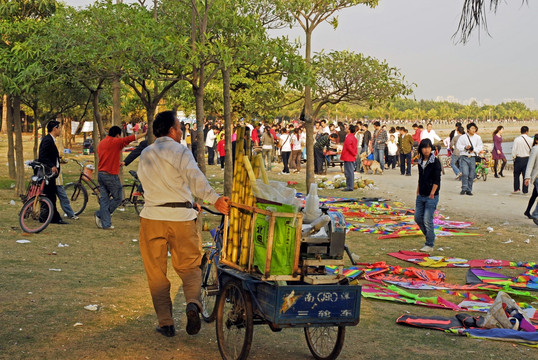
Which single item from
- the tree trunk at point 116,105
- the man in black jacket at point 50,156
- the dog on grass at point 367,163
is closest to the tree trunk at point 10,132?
the tree trunk at point 116,105

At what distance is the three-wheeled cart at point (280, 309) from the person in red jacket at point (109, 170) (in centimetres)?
706

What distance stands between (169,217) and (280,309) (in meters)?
1.48

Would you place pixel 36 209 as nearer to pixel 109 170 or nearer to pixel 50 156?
pixel 50 156

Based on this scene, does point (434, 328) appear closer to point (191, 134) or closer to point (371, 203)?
point (371, 203)

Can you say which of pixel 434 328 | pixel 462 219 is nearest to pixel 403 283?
pixel 434 328

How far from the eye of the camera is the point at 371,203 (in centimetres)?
1789

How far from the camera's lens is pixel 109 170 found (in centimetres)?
1267

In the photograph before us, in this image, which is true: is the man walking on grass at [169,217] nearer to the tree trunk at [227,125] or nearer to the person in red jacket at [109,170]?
the person in red jacket at [109,170]

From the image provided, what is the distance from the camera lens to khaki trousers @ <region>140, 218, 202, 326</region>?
6.08m

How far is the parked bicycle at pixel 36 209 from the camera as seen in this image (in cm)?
1219

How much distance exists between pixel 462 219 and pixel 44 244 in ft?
29.5

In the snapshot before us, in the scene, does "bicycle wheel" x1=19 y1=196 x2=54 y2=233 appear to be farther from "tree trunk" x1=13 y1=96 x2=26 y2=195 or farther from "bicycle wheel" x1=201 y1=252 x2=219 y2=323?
"bicycle wheel" x1=201 y1=252 x2=219 y2=323

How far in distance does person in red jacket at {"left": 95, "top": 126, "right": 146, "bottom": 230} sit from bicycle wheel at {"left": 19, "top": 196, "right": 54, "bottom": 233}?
0.95m

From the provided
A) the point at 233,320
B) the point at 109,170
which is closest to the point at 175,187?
the point at 233,320
